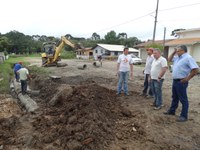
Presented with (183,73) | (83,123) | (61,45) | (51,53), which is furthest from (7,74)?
(183,73)

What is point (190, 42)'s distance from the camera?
84.4 ft

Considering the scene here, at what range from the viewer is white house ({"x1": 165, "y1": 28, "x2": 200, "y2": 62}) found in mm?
25845

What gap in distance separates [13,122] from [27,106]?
1573 mm

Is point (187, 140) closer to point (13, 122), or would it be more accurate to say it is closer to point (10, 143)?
point (10, 143)

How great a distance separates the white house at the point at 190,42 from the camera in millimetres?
25845

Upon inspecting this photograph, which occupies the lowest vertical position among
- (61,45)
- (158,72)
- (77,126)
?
(77,126)

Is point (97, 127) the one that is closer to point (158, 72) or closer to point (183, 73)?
point (183, 73)

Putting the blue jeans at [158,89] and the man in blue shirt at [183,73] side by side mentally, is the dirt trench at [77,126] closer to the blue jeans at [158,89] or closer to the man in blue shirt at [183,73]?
the blue jeans at [158,89]

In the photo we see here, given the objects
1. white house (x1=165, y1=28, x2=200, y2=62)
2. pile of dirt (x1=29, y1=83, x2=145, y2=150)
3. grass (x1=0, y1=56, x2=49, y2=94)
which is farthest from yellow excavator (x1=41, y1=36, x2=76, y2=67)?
white house (x1=165, y1=28, x2=200, y2=62)

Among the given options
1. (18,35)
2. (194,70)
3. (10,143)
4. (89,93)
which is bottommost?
(10,143)

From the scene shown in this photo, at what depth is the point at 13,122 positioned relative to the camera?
18.3ft

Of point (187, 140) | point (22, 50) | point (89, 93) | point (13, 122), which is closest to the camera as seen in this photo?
point (187, 140)

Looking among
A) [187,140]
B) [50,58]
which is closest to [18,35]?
[50,58]

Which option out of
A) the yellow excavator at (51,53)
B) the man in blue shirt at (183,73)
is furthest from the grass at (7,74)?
the man in blue shirt at (183,73)
